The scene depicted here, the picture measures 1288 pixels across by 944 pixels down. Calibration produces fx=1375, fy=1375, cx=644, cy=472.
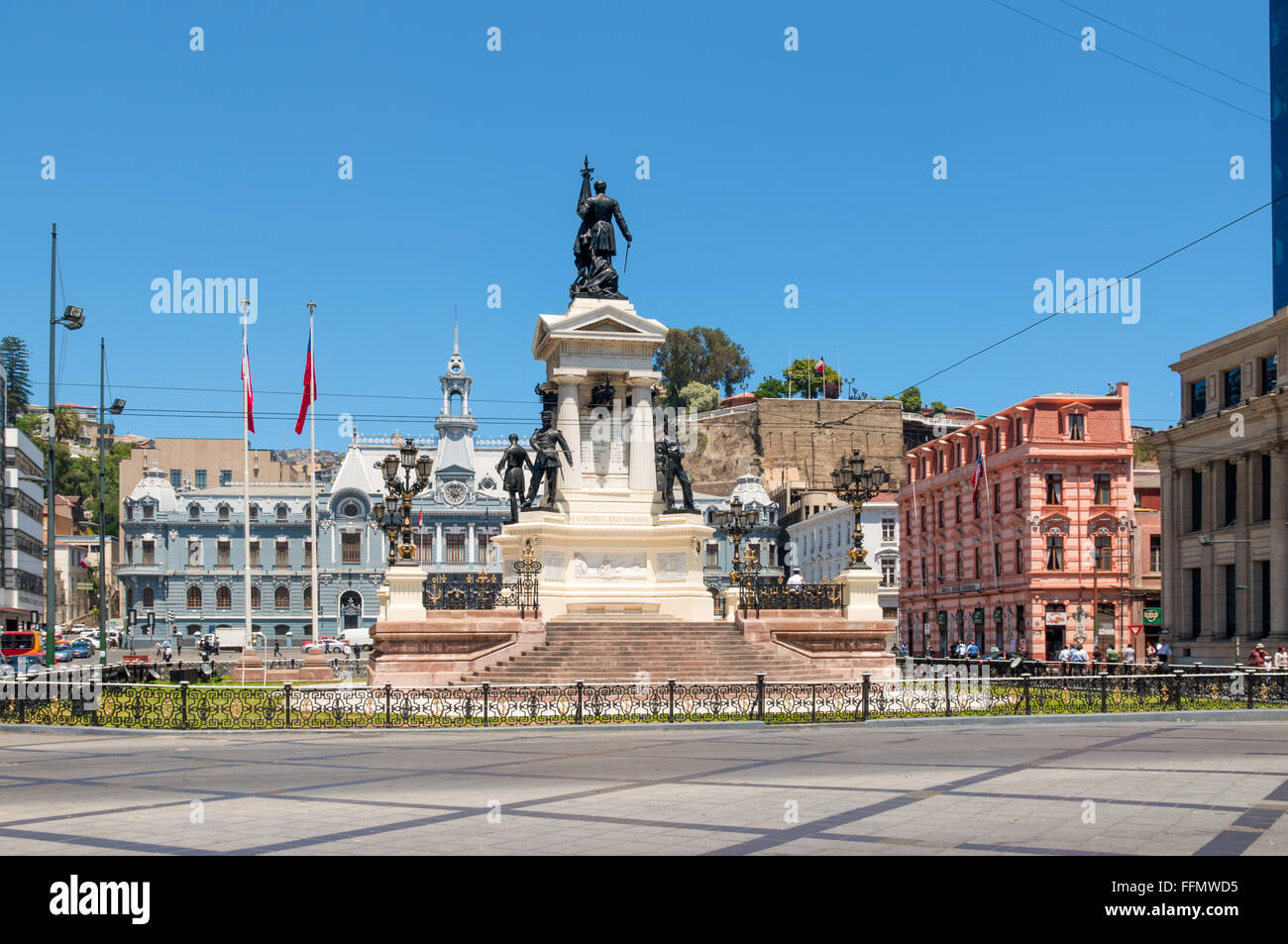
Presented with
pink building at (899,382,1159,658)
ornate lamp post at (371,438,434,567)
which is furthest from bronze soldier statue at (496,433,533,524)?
pink building at (899,382,1159,658)

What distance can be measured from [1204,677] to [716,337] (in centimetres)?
11162

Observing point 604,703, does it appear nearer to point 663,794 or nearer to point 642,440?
point 642,440

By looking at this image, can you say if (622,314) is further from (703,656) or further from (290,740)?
(290,740)

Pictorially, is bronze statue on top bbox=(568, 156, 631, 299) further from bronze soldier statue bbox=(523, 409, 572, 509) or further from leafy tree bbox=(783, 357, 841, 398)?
leafy tree bbox=(783, 357, 841, 398)

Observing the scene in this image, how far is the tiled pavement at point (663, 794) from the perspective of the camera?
448 inches

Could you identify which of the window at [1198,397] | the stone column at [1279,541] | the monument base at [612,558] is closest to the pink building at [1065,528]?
the window at [1198,397]

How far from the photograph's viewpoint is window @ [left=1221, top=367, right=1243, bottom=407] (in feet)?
175

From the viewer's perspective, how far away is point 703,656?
34.1 m

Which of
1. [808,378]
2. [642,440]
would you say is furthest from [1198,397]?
[808,378]

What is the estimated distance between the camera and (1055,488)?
6706cm

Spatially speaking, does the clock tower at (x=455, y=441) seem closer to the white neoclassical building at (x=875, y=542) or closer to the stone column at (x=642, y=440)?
the white neoclassical building at (x=875, y=542)

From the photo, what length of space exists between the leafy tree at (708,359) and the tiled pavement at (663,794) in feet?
376

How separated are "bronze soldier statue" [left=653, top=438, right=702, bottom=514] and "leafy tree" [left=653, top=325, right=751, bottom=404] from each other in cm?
9788
